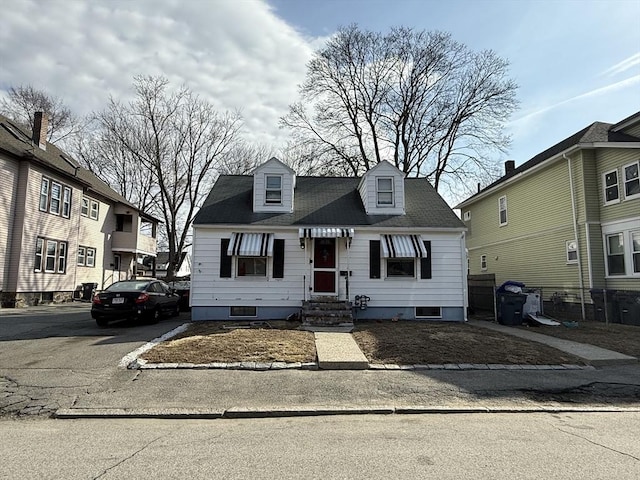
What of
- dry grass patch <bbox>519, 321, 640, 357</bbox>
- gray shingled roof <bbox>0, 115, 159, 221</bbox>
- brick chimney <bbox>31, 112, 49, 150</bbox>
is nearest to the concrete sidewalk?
dry grass patch <bbox>519, 321, 640, 357</bbox>

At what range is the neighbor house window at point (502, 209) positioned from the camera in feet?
71.2

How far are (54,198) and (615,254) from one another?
85.1 feet

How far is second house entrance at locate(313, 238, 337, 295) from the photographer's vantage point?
14195 millimetres

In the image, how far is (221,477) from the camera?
11.4ft

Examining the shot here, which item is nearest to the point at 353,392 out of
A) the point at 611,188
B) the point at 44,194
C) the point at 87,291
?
the point at 611,188

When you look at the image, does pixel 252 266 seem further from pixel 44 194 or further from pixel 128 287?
pixel 44 194

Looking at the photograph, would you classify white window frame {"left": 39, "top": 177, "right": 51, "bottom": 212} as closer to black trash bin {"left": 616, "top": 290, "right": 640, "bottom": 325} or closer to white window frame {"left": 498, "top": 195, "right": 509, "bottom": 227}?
white window frame {"left": 498, "top": 195, "right": 509, "bottom": 227}

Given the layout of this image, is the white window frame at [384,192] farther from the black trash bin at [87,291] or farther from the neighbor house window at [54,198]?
the black trash bin at [87,291]

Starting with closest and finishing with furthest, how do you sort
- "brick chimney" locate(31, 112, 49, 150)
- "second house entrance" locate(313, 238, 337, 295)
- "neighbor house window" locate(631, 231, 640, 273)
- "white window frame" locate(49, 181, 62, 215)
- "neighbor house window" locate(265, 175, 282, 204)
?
"second house entrance" locate(313, 238, 337, 295), "neighbor house window" locate(631, 231, 640, 273), "neighbor house window" locate(265, 175, 282, 204), "white window frame" locate(49, 181, 62, 215), "brick chimney" locate(31, 112, 49, 150)

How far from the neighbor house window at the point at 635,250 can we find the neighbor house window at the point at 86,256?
2717 cm

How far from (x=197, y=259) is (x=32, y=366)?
6.60 meters

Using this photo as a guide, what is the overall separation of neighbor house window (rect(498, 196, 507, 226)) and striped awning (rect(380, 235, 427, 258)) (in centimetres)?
985

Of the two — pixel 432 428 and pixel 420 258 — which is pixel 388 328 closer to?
pixel 420 258

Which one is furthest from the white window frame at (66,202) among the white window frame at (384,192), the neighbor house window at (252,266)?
the white window frame at (384,192)
